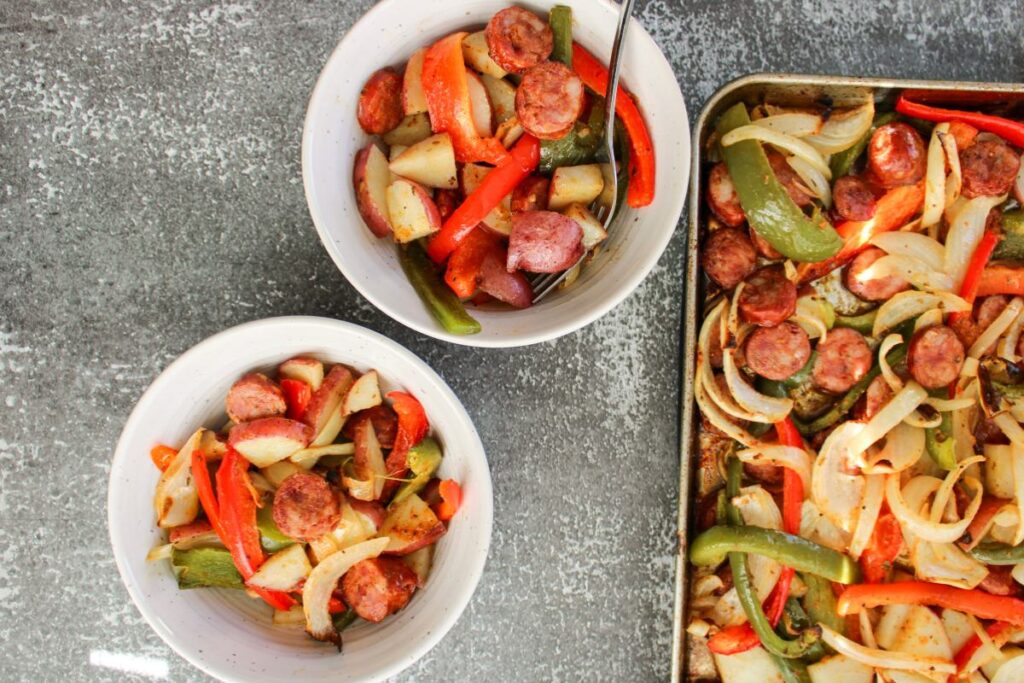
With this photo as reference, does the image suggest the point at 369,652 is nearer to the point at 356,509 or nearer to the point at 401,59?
the point at 356,509

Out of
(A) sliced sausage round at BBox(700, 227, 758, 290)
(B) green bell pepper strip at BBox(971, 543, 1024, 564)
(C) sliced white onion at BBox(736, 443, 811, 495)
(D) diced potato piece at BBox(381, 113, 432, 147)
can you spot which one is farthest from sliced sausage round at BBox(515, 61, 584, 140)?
(B) green bell pepper strip at BBox(971, 543, 1024, 564)

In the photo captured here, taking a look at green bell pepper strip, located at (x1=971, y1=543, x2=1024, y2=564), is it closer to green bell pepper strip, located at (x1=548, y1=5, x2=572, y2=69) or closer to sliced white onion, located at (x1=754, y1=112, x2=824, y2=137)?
sliced white onion, located at (x1=754, y1=112, x2=824, y2=137)

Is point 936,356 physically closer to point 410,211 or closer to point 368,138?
point 410,211

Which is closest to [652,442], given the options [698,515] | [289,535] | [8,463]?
[698,515]

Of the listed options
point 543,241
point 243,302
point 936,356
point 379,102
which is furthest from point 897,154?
point 243,302

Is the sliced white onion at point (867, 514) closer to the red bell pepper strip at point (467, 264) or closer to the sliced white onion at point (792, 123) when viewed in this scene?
the sliced white onion at point (792, 123)
